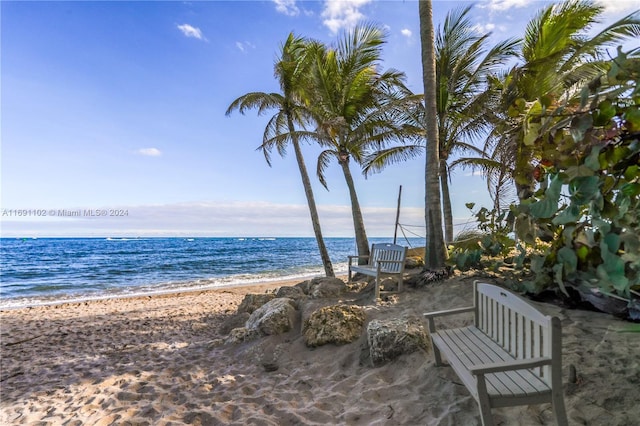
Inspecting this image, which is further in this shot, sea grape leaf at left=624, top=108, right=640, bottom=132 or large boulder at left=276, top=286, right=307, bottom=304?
large boulder at left=276, top=286, right=307, bottom=304

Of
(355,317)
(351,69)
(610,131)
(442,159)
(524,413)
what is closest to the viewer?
(610,131)

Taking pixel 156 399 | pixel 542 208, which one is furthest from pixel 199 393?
pixel 542 208

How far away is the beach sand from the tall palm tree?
16.0ft

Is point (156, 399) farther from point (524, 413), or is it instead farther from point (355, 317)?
point (524, 413)

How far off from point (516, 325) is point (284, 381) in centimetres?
230

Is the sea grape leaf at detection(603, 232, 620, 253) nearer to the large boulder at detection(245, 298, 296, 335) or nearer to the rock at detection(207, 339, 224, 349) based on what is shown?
the large boulder at detection(245, 298, 296, 335)

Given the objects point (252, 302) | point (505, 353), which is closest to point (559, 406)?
point (505, 353)

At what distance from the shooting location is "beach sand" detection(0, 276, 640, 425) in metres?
2.39

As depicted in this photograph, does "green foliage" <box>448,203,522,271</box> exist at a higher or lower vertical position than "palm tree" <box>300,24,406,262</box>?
lower

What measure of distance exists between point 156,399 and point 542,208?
11.9 feet

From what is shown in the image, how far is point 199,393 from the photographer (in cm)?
331

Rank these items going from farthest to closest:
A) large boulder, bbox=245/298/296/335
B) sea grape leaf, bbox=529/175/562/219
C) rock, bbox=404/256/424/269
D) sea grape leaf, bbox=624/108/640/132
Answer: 1. rock, bbox=404/256/424/269
2. large boulder, bbox=245/298/296/335
3. sea grape leaf, bbox=529/175/562/219
4. sea grape leaf, bbox=624/108/640/132

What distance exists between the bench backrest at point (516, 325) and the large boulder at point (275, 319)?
8.97 feet

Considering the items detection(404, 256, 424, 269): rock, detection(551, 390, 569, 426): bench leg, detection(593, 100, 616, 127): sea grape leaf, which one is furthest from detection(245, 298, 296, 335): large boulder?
detection(593, 100, 616, 127): sea grape leaf
